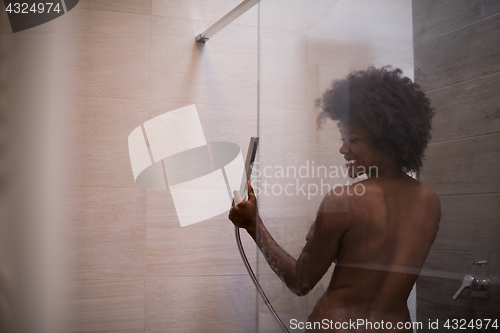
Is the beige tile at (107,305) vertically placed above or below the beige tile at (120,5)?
below

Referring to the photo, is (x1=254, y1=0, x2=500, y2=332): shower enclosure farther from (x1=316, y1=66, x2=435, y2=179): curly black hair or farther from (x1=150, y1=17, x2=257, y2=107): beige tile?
(x1=150, y1=17, x2=257, y2=107): beige tile

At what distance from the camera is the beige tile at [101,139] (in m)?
1.51

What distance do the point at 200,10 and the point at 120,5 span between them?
1.05 ft

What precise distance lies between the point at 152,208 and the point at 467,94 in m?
1.17

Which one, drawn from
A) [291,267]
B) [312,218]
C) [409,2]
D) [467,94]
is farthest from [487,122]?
[291,267]

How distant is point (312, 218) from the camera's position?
93 centimetres

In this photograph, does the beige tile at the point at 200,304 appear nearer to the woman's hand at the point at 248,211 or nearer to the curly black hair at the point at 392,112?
the woman's hand at the point at 248,211

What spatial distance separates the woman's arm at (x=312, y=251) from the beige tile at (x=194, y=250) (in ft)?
1.87

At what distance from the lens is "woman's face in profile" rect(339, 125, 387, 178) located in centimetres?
82

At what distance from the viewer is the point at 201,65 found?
66.4 inches

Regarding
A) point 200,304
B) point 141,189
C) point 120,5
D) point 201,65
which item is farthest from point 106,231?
point 120,5

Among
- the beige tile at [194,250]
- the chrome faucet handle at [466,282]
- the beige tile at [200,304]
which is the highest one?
the chrome faucet handle at [466,282]

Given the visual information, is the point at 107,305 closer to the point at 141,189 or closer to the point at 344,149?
the point at 141,189
